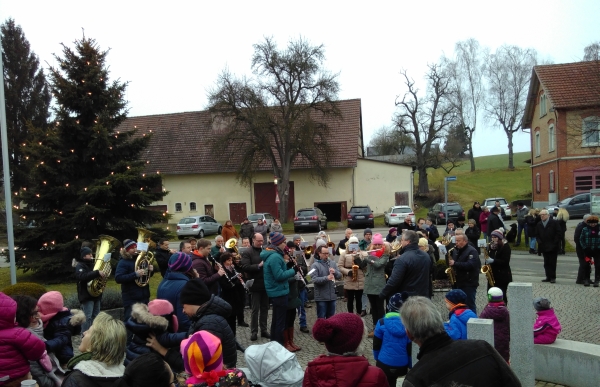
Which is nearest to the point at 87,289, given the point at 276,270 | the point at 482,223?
the point at 276,270

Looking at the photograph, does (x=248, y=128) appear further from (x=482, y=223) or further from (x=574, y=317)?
(x=574, y=317)

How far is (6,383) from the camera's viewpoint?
175 inches

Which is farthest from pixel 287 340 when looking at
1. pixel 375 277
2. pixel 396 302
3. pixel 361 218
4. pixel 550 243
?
pixel 361 218

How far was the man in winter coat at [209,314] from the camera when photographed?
4.40 metres

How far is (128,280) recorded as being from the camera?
8.16 metres

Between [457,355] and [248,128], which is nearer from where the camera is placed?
[457,355]

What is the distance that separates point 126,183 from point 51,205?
8.25 ft

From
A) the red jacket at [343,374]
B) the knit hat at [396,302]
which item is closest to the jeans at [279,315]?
the knit hat at [396,302]

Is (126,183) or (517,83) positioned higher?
(517,83)

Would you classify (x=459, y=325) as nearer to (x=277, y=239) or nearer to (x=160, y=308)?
(x=160, y=308)

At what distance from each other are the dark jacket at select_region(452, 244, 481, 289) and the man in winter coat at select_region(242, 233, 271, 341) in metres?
3.27

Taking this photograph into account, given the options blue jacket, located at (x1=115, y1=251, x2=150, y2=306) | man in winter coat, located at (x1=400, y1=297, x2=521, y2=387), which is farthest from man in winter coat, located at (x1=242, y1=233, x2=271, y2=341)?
man in winter coat, located at (x1=400, y1=297, x2=521, y2=387)

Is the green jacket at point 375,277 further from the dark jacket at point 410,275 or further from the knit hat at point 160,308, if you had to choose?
the knit hat at point 160,308

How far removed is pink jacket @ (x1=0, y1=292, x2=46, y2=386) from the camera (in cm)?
439
